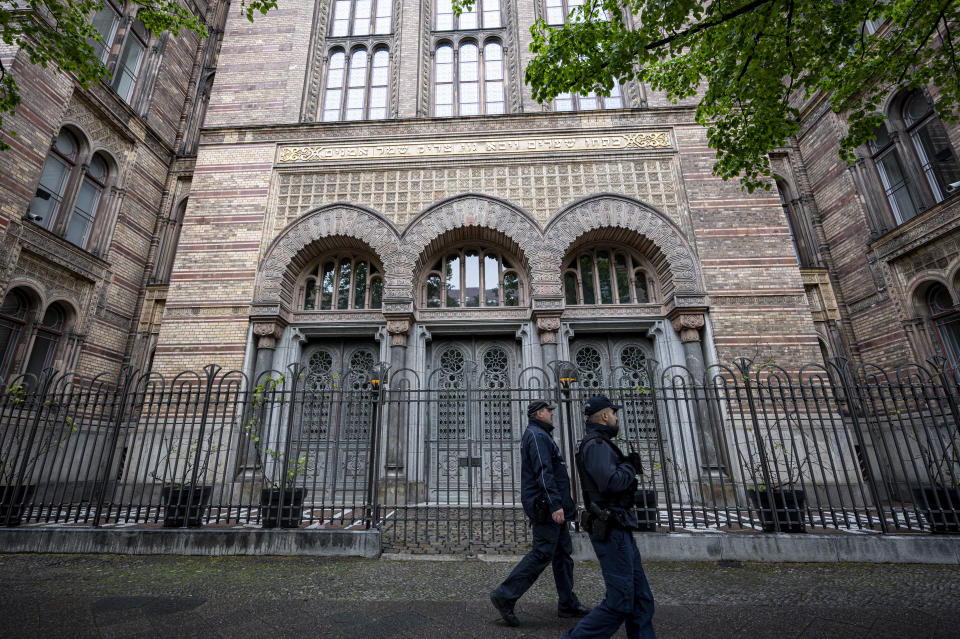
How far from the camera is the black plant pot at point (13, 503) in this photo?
6074 mm

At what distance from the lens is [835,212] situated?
12508 millimetres

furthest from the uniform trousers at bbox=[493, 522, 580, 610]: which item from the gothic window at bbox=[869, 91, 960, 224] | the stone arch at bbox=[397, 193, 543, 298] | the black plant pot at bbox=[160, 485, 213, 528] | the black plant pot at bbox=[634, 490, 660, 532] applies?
the gothic window at bbox=[869, 91, 960, 224]

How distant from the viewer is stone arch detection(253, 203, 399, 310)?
10.5m

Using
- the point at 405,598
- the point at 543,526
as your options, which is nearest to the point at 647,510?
the point at 543,526

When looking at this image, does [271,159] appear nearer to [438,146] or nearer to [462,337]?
[438,146]

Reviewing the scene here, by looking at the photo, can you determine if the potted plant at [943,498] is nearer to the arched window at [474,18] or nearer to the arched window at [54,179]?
the arched window at [474,18]

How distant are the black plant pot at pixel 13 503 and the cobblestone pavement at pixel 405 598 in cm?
85

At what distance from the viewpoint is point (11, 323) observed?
31.6 feet

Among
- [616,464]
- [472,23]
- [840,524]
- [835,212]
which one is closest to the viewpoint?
[616,464]

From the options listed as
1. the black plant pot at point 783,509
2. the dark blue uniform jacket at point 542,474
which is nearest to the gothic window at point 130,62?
the dark blue uniform jacket at point 542,474

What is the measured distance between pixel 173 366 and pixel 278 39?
32.1 ft

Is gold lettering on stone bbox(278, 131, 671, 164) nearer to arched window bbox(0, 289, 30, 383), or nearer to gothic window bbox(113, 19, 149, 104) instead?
gothic window bbox(113, 19, 149, 104)

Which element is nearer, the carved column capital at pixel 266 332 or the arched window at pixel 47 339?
the arched window at pixel 47 339

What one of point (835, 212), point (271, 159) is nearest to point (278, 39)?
point (271, 159)
